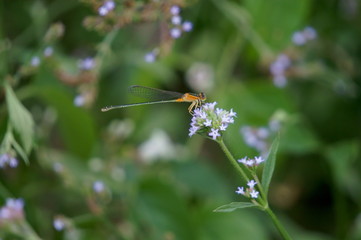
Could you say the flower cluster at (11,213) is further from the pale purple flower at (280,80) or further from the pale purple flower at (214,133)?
the pale purple flower at (280,80)

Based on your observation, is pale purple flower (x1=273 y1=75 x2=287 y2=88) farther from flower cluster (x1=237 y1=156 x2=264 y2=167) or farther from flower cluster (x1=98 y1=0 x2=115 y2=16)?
flower cluster (x1=237 y1=156 x2=264 y2=167)

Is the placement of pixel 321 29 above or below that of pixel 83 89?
above

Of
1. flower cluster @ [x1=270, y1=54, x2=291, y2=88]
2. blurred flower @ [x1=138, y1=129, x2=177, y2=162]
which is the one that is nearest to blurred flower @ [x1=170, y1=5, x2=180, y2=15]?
flower cluster @ [x1=270, y1=54, x2=291, y2=88]

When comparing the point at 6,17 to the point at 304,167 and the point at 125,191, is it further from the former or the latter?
the point at 304,167

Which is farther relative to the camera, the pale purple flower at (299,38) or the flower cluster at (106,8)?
the pale purple flower at (299,38)

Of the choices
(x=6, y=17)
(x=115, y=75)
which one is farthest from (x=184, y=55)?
(x=6, y=17)

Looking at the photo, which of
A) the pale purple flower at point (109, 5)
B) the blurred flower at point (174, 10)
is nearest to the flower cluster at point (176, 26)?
the blurred flower at point (174, 10)
